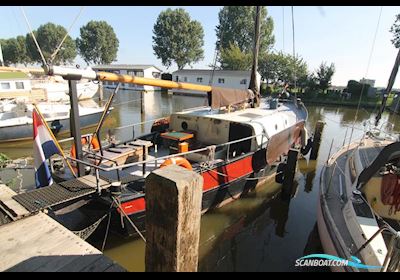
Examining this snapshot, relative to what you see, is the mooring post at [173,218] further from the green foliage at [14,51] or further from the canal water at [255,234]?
the green foliage at [14,51]

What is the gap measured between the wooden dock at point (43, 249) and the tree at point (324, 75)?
41.2m

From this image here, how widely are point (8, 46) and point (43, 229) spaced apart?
301ft

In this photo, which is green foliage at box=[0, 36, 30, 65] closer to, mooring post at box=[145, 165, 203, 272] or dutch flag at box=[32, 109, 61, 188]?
dutch flag at box=[32, 109, 61, 188]

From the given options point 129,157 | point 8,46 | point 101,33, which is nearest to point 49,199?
point 129,157

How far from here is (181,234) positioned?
2363 millimetres

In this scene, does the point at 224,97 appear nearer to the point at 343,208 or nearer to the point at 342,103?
the point at 343,208

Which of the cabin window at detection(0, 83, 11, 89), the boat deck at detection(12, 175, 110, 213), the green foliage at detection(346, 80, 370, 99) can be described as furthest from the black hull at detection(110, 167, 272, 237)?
the green foliage at detection(346, 80, 370, 99)

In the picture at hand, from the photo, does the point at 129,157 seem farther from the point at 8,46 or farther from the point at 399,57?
the point at 8,46

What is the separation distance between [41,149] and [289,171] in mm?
7576

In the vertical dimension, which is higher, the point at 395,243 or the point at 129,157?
the point at 395,243

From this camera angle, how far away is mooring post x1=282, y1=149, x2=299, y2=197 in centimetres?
895

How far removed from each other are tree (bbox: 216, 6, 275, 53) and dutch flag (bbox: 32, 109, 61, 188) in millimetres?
52757

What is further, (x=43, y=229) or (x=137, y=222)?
(x=137, y=222)

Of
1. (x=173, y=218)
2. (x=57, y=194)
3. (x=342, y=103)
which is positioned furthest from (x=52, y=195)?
(x=342, y=103)
